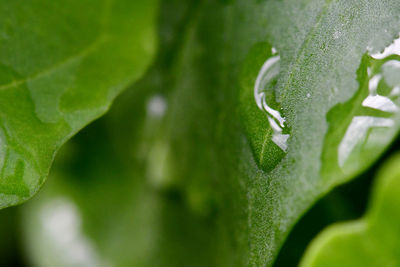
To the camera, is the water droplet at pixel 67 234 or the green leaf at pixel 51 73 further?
the water droplet at pixel 67 234

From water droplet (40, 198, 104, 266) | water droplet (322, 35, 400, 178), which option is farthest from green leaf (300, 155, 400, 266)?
water droplet (40, 198, 104, 266)

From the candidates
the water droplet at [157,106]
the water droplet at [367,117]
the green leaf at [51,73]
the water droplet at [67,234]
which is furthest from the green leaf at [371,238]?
the water droplet at [67,234]

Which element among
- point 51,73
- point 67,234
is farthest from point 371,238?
point 67,234

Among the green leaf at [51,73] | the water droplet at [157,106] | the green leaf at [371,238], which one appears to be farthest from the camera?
the water droplet at [157,106]

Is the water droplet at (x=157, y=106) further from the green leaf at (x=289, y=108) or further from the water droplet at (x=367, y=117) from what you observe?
the water droplet at (x=367, y=117)

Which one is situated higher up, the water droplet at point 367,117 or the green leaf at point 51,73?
the green leaf at point 51,73

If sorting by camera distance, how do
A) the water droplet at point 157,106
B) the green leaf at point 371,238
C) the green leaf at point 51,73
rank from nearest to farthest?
1. the green leaf at point 371,238
2. the green leaf at point 51,73
3. the water droplet at point 157,106

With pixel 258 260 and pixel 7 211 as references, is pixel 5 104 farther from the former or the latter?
pixel 7 211

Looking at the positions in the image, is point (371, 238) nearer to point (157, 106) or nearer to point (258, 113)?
point (258, 113)
